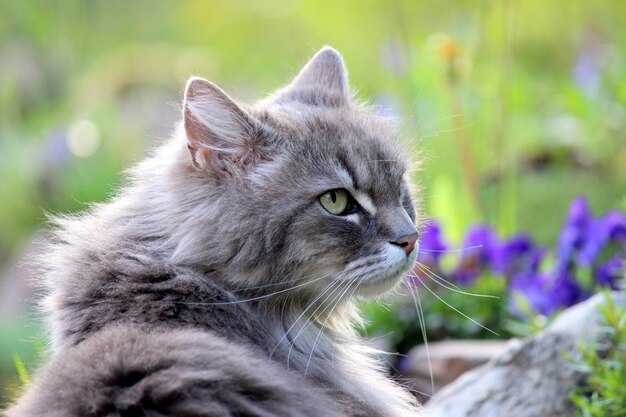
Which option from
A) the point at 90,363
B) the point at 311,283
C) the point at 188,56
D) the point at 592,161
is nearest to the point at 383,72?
the point at 188,56

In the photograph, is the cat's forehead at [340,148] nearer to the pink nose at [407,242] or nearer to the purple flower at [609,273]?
the pink nose at [407,242]

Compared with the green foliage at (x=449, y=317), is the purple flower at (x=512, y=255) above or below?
above

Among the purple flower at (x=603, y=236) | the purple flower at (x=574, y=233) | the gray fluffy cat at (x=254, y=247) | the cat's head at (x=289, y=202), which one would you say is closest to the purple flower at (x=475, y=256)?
the purple flower at (x=574, y=233)

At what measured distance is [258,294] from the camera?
293cm

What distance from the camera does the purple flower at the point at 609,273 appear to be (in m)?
4.53

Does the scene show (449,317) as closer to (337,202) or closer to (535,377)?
(535,377)

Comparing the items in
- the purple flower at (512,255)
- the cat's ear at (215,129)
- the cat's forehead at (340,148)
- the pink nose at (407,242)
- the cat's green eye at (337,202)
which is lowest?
the purple flower at (512,255)

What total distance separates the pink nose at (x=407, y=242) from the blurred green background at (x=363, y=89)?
169 cm

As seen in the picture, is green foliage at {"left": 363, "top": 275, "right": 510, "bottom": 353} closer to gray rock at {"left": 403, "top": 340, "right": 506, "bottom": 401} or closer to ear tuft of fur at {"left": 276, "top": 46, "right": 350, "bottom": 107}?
gray rock at {"left": 403, "top": 340, "right": 506, "bottom": 401}

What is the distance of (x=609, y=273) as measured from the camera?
15.2 feet

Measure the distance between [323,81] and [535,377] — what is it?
1.45m

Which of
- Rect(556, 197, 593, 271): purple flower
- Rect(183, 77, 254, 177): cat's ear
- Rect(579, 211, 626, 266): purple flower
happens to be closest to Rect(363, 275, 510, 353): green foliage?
Rect(556, 197, 593, 271): purple flower

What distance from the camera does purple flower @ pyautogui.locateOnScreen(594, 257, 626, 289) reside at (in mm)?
4534

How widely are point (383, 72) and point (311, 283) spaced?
20.6 ft
